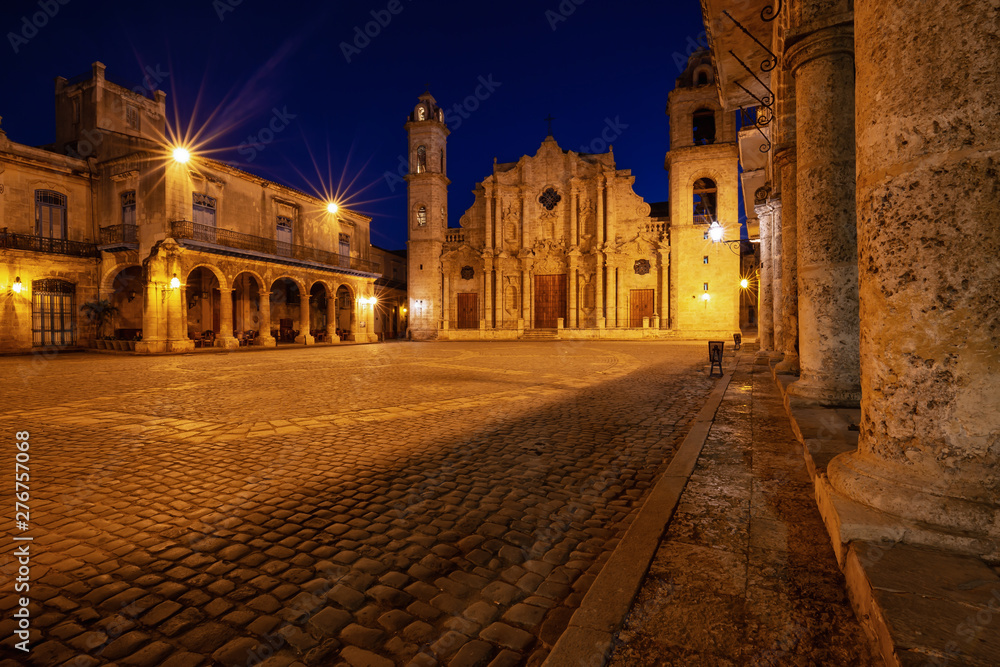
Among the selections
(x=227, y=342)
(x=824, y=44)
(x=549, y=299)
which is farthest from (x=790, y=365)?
(x=549, y=299)

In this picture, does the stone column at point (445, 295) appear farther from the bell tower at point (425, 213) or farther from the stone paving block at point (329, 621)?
the stone paving block at point (329, 621)

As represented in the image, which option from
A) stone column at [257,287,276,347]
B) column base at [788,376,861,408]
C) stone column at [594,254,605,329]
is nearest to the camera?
column base at [788,376,861,408]

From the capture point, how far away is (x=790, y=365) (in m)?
7.93

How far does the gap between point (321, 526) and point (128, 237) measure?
83.4 ft

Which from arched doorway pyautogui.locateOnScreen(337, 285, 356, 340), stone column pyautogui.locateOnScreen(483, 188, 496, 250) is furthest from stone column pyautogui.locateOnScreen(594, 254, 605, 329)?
arched doorway pyautogui.locateOnScreen(337, 285, 356, 340)

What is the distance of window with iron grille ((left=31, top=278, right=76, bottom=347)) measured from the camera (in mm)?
19969

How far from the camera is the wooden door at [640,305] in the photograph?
3128 cm

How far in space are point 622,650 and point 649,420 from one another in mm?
4432

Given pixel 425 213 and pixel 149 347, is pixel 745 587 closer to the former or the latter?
pixel 149 347

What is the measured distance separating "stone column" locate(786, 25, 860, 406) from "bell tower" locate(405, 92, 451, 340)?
29.9m

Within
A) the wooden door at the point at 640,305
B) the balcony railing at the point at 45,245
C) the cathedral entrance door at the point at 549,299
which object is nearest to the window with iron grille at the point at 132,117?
the balcony railing at the point at 45,245

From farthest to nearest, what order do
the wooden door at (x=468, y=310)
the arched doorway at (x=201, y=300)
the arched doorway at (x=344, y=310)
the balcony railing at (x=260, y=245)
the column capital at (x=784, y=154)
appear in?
the wooden door at (x=468, y=310) < the arched doorway at (x=344, y=310) < the arched doorway at (x=201, y=300) < the balcony railing at (x=260, y=245) < the column capital at (x=784, y=154)

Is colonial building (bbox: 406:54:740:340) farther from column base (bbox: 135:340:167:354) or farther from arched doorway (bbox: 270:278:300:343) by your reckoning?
column base (bbox: 135:340:167:354)

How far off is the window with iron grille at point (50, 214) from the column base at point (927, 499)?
96.4 feet
